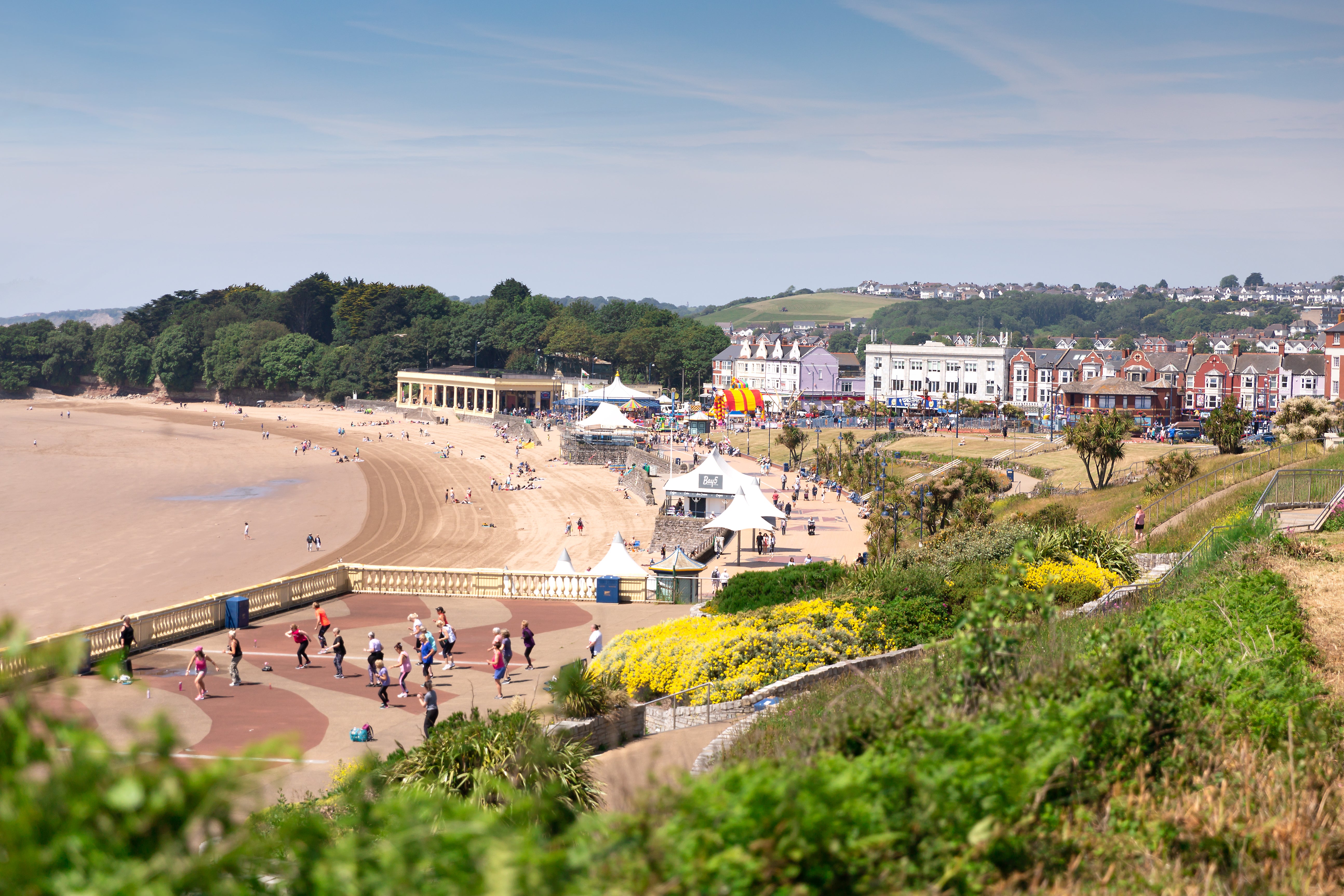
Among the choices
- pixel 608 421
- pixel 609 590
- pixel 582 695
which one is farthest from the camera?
pixel 608 421

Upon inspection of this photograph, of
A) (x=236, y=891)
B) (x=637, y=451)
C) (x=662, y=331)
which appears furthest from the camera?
(x=662, y=331)

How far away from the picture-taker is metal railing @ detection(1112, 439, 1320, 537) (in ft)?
99.5

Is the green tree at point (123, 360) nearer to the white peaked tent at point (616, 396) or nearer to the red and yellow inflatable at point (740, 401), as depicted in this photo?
the white peaked tent at point (616, 396)

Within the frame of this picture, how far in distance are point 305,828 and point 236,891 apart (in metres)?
0.32

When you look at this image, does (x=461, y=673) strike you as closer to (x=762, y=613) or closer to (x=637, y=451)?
(x=762, y=613)

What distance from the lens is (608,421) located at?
71500 mm

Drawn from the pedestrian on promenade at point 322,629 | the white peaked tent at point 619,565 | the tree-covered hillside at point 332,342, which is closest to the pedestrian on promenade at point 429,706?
the pedestrian on promenade at point 322,629

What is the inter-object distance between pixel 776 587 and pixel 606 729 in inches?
320

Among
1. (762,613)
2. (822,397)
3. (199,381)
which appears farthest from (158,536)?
(199,381)

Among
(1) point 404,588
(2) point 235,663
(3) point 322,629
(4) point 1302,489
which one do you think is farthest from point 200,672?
(4) point 1302,489

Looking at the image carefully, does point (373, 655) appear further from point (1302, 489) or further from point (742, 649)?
point (1302, 489)

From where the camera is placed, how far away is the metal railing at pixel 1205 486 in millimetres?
30312

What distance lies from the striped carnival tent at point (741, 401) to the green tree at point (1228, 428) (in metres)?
27.0

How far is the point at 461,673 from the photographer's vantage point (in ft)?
65.3
